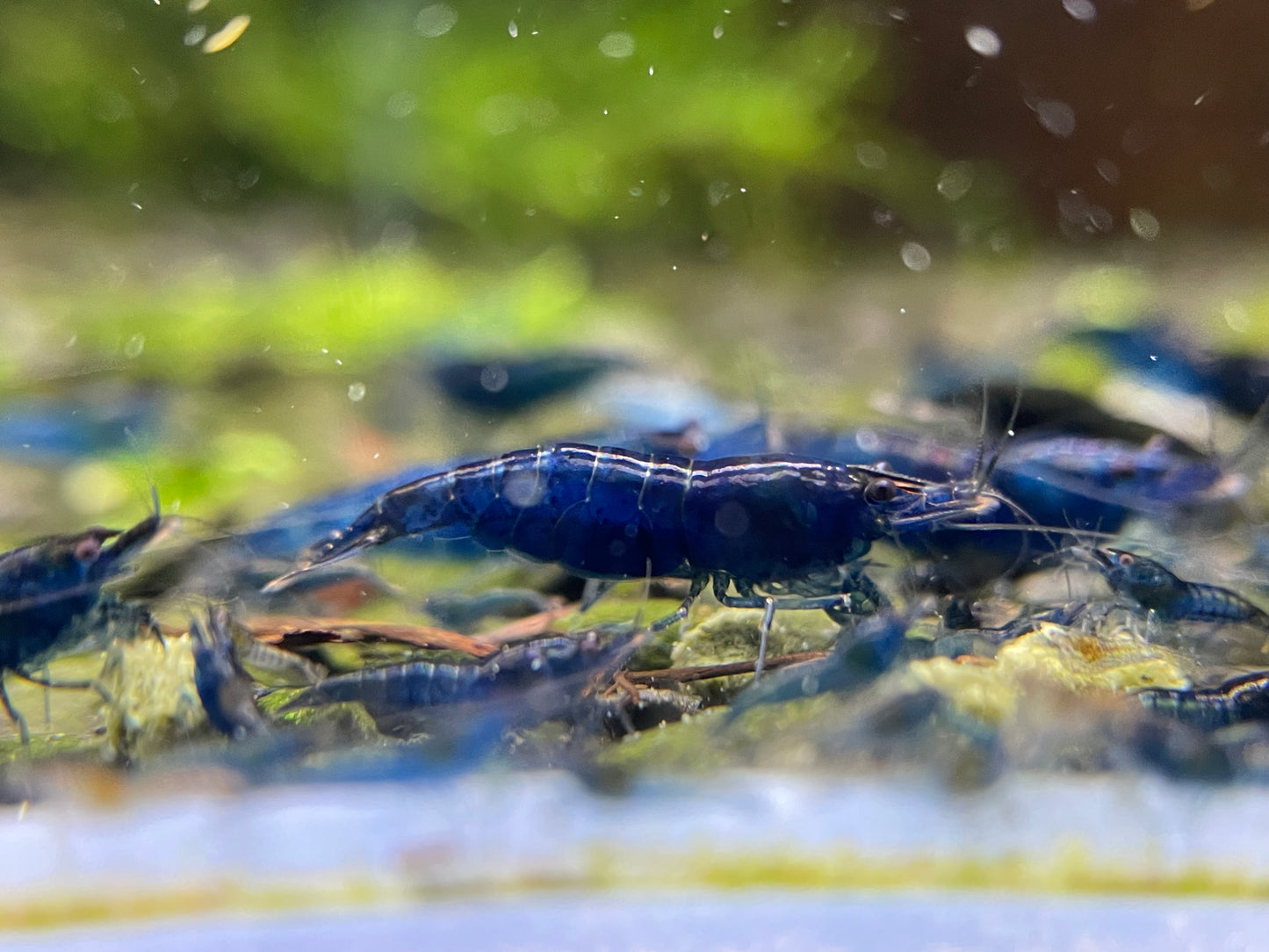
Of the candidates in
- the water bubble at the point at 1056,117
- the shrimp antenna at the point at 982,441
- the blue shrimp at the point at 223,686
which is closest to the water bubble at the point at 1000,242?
the water bubble at the point at 1056,117

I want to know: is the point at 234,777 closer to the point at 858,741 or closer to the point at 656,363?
the point at 858,741

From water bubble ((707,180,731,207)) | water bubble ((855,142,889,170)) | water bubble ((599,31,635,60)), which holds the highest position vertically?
water bubble ((599,31,635,60))

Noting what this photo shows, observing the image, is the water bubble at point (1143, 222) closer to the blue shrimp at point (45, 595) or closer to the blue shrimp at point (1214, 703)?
the blue shrimp at point (1214, 703)

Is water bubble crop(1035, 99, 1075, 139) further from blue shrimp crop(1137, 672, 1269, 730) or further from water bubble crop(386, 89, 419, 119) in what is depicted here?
blue shrimp crop(1137, 672, 1269, 730)

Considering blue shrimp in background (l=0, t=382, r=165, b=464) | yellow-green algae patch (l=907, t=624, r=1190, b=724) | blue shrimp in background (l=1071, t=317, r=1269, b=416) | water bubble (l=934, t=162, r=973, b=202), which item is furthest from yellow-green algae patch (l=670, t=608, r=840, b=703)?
water bubble (l=934, t=162, r=973, b=202)

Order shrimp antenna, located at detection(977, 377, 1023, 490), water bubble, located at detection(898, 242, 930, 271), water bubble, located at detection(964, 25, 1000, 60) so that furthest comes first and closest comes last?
water bubble, located at detection(898, 242, 930, 271), water bubble, located at detection(964, 25, 1000, 60), shrimp antenna, located at detection(977, 377, 1023, 490)

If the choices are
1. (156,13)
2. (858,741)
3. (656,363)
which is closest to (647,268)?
(656,363)

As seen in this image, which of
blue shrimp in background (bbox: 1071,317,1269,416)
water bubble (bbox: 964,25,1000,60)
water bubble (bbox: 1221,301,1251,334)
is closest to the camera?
blue shrimp in background (bbox: 1071,317,1269,416)

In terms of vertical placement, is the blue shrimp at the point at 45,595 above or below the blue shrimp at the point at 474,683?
above
